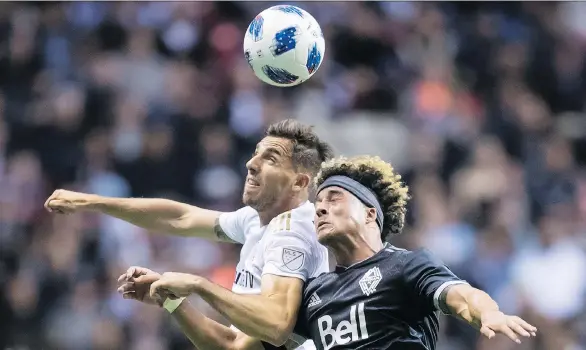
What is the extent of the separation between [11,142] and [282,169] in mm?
5921

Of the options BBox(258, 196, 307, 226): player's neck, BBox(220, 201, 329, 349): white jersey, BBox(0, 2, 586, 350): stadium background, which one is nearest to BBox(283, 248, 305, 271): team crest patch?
BBox(220, 201, 329, 349): white jersey

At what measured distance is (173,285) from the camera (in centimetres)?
509

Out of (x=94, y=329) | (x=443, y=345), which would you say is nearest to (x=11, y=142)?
(x=94, y=329)

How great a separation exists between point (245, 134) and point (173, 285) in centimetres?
631

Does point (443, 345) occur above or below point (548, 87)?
below

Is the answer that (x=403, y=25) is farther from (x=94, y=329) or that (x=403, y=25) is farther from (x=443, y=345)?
(x=94, y=329)

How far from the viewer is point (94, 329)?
9.73 metres

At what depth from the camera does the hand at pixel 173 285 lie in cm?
509

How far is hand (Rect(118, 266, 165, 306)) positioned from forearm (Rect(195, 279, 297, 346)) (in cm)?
24

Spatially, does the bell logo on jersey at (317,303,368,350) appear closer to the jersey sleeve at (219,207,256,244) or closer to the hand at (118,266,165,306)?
the hand at (118,266,165,306)

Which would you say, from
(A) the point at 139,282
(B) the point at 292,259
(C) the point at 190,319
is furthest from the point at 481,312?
(C) the point at 190,319

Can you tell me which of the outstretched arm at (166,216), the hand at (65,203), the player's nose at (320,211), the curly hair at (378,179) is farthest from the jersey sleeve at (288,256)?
the hand at (65,203)

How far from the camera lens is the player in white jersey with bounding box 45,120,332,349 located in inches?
216

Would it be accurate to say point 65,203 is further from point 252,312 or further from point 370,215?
point 370,215
